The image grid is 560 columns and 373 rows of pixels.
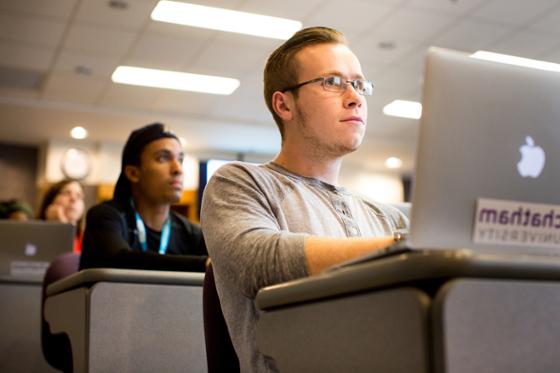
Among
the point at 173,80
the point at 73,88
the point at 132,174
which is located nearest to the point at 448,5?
the point at 173,80

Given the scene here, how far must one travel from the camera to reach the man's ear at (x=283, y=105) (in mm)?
1840

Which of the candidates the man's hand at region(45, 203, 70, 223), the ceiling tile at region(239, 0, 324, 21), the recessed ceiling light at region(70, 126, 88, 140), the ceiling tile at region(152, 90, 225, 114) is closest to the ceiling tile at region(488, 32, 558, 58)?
the ceiling tile at region(239, 0, 324, 21)

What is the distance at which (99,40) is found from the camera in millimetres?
6535

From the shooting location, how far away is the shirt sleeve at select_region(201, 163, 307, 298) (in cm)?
129

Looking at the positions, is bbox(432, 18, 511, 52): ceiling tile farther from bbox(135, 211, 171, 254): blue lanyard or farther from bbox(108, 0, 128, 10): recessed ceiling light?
bbox(135, 211, 171, 254): blue lanyard

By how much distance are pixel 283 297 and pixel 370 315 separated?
20cm

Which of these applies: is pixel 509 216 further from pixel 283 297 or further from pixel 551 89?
pixel 283 297

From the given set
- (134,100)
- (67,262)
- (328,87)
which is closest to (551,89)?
(328,87)

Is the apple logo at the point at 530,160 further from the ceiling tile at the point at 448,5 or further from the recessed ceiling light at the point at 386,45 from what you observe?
the recessed ceiling light at the point at 386,45

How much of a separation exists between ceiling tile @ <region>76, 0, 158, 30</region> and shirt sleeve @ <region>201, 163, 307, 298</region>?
439 centimetres

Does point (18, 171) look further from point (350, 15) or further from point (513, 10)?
point (513, 10)

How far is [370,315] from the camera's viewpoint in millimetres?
974

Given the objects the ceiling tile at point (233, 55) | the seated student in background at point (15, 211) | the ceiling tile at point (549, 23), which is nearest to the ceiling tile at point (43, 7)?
the ceiling tile at point (233, 55)

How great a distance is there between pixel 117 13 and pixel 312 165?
451 cm
